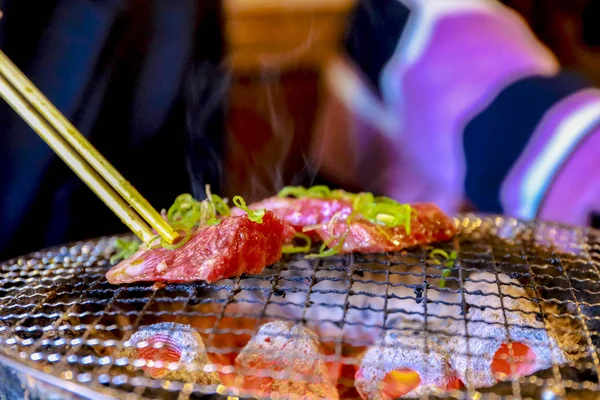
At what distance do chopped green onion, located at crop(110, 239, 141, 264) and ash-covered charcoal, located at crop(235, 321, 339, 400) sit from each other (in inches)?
26.9

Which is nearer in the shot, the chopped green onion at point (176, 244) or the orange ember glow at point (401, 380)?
the orange ember glow at point (401, 380)

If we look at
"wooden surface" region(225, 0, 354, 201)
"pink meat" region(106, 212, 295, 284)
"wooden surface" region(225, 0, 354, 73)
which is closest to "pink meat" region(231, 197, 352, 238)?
"pink meat" region(106, 212, 295, 284)

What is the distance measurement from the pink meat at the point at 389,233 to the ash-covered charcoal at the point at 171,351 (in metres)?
0.70

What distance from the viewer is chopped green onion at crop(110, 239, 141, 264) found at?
6.98 feet

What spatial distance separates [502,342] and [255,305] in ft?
3.22

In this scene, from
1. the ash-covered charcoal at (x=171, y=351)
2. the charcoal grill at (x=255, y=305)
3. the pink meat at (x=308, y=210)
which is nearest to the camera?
the charcoal grill at (x=255, y=305)

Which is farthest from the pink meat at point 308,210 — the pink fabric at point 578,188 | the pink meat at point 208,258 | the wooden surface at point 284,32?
the wooden surface at point 284,32

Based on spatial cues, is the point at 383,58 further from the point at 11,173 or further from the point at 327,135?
the point at 11,173

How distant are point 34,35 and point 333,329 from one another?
223 cm

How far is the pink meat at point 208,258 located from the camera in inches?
69.4

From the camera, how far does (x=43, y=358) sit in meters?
1.38

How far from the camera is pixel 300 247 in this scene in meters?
2.14

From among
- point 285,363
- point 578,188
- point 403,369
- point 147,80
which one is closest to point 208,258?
point 285,363

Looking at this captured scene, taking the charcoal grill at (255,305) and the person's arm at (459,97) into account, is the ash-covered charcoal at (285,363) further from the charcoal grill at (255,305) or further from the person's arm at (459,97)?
the person's arm at (459,97)
